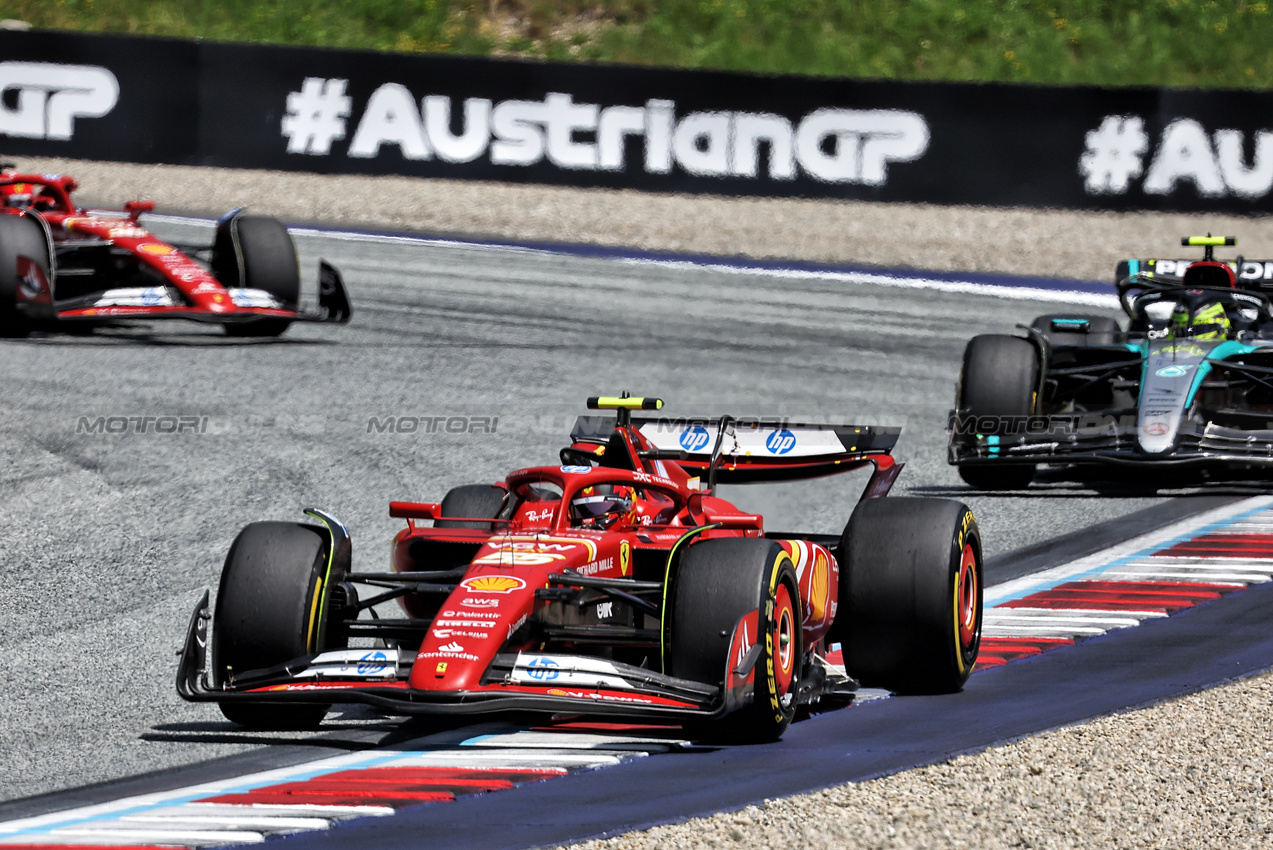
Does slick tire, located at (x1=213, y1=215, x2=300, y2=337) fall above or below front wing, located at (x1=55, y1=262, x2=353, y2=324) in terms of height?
above

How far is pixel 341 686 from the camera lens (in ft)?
22.0

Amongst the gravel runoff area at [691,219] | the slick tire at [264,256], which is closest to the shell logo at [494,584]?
the slick tire at [264,256]

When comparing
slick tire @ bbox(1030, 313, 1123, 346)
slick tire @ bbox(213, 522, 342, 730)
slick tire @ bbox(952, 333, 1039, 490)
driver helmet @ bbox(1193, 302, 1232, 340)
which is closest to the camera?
slick tire @ bbox(213, 522, 342, 730)

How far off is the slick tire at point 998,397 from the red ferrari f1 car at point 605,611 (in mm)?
4852

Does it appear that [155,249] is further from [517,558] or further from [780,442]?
[517,558]

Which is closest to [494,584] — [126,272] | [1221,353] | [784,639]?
[784,639]

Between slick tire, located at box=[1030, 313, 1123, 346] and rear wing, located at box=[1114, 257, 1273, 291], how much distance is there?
2.49ft

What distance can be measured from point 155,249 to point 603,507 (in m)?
9.54

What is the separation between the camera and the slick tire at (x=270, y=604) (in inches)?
276

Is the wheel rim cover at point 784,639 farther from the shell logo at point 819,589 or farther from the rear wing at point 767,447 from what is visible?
the rear wing at point 767,447

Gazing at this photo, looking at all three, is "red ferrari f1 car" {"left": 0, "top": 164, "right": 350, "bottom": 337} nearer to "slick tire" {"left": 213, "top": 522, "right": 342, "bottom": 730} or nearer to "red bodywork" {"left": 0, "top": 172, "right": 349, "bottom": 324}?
"red bodywork" {"left": 0, "top": 172, "right": 349, "bottom": 324}

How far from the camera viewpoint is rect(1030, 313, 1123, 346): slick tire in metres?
14.0

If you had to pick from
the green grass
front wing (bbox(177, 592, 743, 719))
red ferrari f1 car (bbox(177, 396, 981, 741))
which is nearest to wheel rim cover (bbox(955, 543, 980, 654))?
red ferrari f1 car (bbox(177, 396, 981, 741))

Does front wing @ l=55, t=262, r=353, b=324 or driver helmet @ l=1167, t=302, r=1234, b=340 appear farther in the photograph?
front wing @ l=55, t=262, r=353, b=324
